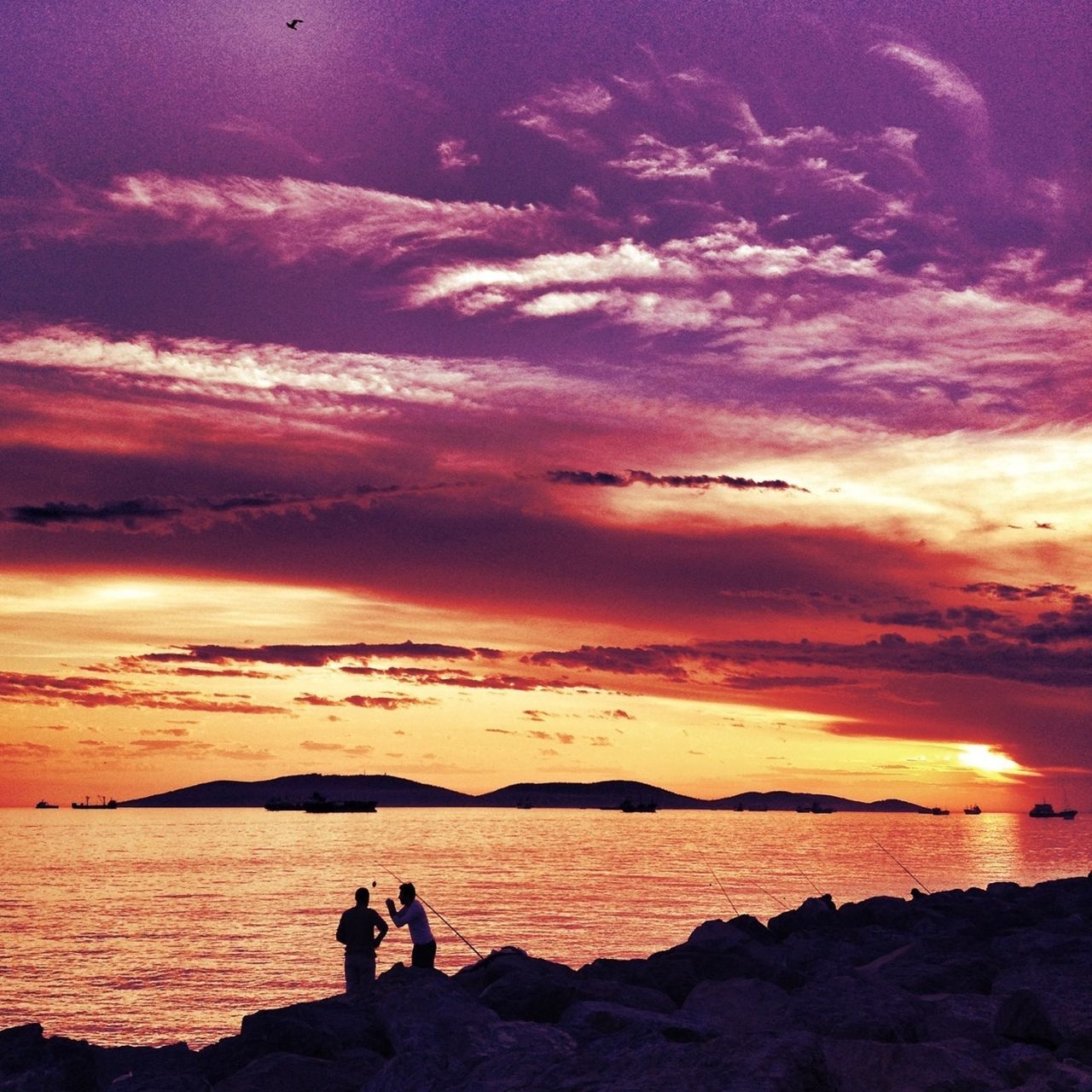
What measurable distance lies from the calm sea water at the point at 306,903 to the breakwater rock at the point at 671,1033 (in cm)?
884

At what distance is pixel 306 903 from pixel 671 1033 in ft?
127

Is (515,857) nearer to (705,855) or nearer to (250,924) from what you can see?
(705,855)

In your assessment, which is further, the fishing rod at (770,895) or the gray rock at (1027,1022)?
the fishing rod at (770,895)

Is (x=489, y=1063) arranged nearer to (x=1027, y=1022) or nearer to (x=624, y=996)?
(x=624, y=996)

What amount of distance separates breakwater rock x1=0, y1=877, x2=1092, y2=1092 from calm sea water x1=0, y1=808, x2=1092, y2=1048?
8.84 m

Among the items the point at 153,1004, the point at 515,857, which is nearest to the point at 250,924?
the point at 153,1004

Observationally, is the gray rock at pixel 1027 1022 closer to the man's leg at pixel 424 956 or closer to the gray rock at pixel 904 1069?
the gray rock at pixel 904 1069

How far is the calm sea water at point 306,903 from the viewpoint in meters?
26.6

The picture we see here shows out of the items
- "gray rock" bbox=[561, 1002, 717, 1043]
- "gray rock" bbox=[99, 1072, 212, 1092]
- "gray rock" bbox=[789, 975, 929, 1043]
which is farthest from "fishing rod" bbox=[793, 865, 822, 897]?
"gray rock" bbox=[99, 1072, 212, 1092]

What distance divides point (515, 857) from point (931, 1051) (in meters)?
73.8

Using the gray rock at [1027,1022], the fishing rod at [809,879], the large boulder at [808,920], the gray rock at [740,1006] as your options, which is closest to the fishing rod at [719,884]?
the fishing rod at [809,879]

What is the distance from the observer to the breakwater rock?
9.35 m

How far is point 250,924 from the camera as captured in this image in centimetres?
3953

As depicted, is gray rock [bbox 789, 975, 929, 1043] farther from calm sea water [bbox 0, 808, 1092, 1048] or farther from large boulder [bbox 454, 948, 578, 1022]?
calm sea water [bbox 0, 808, 1092, 1048]
